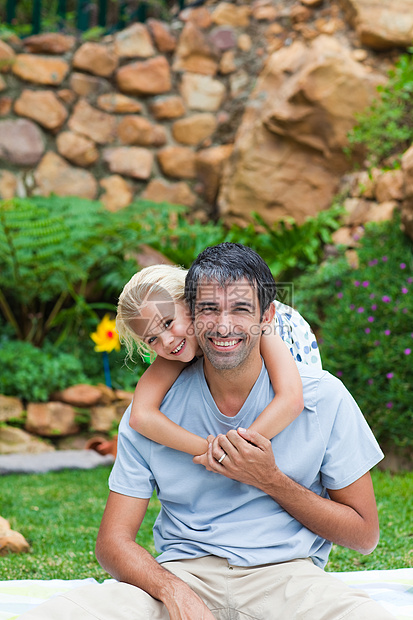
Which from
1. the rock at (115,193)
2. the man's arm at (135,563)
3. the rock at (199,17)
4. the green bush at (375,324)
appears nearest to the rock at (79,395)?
the green bush at (375,324)

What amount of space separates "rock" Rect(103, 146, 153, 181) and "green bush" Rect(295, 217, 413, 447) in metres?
2.39

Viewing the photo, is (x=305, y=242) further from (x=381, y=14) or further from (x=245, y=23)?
(x=245, y=23)

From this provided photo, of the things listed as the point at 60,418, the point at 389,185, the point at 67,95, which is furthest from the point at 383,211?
the point at 67,95

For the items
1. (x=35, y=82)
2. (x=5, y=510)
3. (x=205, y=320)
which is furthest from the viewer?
(x=35, y=82)

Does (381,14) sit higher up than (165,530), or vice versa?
(381,14)

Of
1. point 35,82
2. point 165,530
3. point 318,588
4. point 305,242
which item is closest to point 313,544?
point 318,588

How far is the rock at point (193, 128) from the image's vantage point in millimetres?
6695

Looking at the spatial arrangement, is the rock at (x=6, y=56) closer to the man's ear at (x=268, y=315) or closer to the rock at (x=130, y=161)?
the rock at (x=130, y=161)

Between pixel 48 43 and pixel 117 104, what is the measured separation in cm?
88

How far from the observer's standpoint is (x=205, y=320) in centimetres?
189

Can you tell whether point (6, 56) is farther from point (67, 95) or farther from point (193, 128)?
point (193, 128)

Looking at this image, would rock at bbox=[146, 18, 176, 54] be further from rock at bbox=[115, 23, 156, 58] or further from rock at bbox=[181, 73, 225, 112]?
rock at bbox=[181, 73, 225, 112]

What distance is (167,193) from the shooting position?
21.8ft

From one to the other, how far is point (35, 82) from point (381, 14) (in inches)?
131
